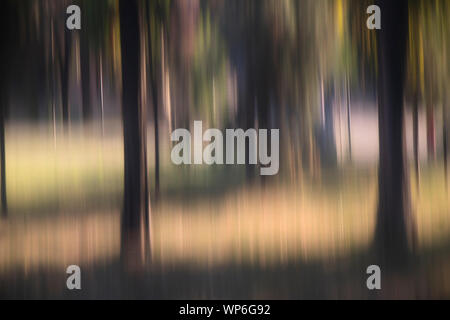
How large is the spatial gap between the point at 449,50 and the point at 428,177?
0.43m

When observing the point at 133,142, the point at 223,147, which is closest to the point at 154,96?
the point at 133,142

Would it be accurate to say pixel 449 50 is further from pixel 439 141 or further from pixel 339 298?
pixel 339 298

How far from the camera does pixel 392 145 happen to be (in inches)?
80.4

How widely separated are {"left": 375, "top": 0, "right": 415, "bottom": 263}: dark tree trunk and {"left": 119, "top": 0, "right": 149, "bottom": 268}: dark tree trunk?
801 millimetres

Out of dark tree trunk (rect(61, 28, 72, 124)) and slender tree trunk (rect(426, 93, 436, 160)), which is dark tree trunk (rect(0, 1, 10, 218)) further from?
slender tree trunk (rect(426, 93, 436, 160))

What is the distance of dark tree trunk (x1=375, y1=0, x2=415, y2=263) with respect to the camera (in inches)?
80.3

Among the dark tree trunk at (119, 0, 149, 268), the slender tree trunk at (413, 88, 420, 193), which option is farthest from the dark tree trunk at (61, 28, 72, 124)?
the slender tree trunk at (413, 88, 420, 193)

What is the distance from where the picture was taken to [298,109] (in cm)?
204

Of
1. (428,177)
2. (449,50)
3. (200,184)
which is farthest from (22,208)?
(449,50)

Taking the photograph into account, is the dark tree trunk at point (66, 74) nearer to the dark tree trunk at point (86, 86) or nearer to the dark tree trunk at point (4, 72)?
the dark tree trunk at point (86, 86)

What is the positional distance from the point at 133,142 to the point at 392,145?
2.87 ft

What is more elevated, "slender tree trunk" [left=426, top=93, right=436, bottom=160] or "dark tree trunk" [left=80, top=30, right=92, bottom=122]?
"dark tree trunk" [left=80, top=30, right=92, bottom=122]

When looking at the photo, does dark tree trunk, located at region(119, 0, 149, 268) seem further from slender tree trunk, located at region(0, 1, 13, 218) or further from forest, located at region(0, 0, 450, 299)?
slender tree trunk, located at region(0, 1, 13, 218)

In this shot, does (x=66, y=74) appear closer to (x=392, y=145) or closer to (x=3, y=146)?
(x=3, y=146)
